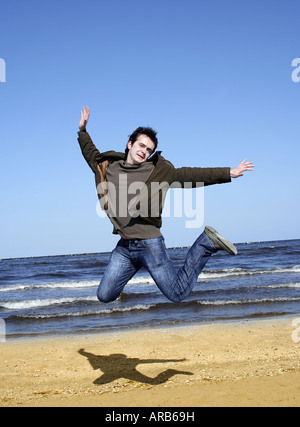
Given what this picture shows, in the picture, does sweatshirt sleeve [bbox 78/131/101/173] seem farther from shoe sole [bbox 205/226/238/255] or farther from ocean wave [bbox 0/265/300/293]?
ocean wave [bbox 0/265/300/293]

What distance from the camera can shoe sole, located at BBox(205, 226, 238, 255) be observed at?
15.7 ft

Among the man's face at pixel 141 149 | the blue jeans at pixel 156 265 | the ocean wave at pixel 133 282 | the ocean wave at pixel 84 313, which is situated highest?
the man's face at pixel 141 149

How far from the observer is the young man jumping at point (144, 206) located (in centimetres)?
471

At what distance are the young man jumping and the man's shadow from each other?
6.41 ft

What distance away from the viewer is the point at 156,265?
4852 millimetres

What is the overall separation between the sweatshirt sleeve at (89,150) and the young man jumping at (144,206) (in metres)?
0.01

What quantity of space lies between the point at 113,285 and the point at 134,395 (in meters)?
1.44

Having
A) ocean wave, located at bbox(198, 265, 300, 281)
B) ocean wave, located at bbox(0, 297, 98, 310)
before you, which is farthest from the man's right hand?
ocean wave, located at bbox(198, 265, 300, 281)

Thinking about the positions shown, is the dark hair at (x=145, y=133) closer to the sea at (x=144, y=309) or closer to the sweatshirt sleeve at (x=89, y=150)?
the sweatshirt sleeve at (x=89, y=150)

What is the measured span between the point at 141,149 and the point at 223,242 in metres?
1.44

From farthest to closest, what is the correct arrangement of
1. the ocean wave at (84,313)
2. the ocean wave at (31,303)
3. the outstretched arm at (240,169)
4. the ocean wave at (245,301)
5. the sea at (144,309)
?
the ocean wave at (31,303) < the ocean wave at (245,301) < the ocean wave at (84,313) < the sea at (144,309) < the outstretched arm at (240,169)

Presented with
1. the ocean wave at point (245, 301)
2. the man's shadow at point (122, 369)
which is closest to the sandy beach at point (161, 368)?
the man's shadow at point (122, 369)

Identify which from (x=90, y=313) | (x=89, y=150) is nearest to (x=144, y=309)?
(x=90, y=313)
